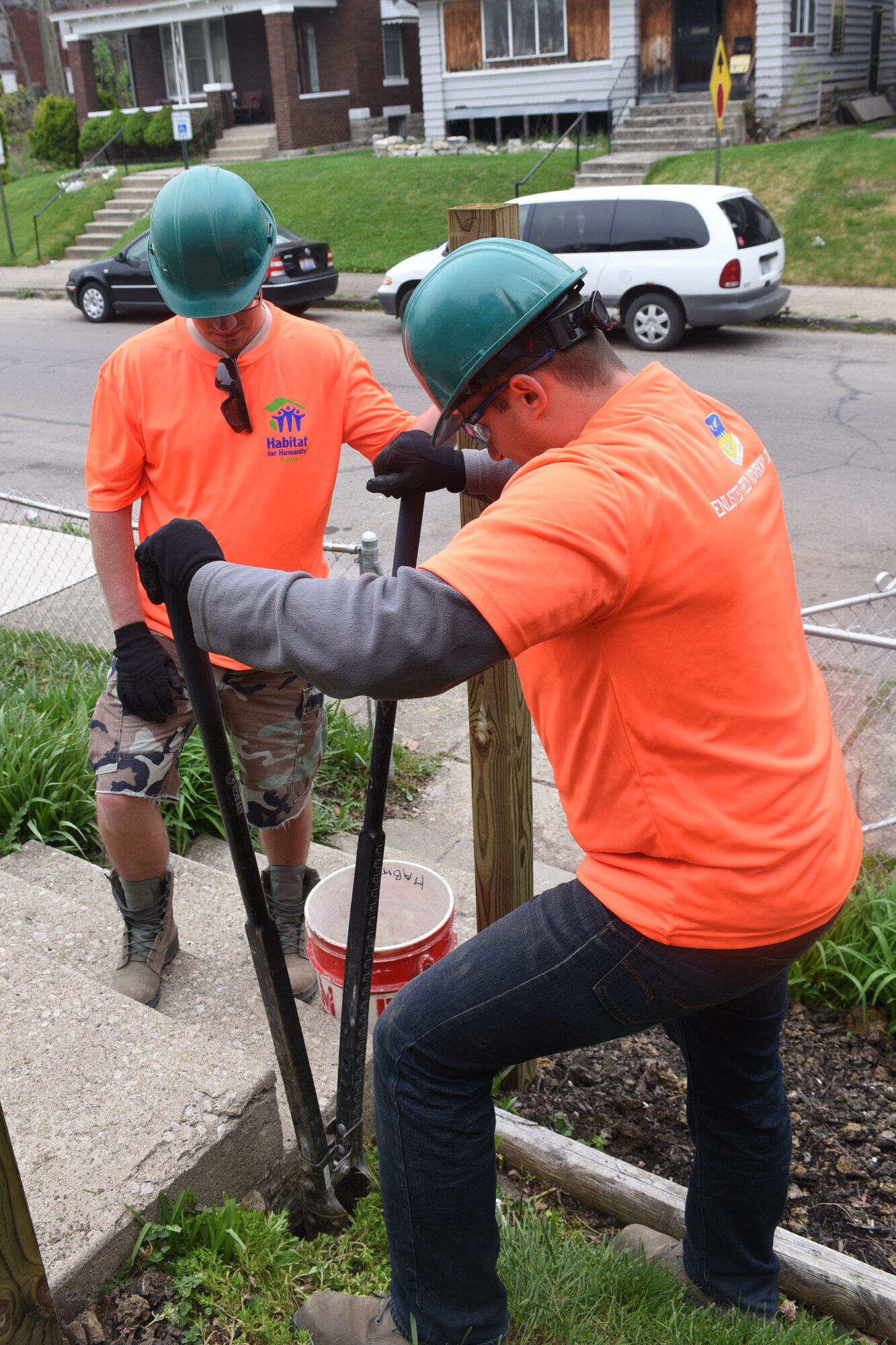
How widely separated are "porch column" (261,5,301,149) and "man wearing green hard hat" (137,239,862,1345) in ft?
98.3

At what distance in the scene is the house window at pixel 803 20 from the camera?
23.4 m

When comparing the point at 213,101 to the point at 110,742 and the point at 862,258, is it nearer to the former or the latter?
the point at 862,258

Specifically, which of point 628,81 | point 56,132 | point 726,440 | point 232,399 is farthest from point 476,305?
point 56,132

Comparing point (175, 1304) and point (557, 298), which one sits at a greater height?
point (557, 298)

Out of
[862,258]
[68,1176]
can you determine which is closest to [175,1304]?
[68,1176]

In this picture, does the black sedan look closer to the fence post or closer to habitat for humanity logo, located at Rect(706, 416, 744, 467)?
the fence post

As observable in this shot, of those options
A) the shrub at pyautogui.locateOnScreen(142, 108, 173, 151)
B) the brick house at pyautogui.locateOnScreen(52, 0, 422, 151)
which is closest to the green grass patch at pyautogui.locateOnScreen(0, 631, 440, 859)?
the shrub at pyautogui.locateOnScreen(142, 108, 173, 151)

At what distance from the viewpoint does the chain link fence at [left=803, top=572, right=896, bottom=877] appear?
3705 mm

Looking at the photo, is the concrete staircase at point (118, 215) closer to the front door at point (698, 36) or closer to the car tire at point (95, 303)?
the car tire at point (95, 303)

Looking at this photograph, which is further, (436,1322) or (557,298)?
(436,1322)

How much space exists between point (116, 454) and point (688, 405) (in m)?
1.64

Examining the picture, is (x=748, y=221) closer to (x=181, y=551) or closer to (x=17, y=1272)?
(x=181, y=551)

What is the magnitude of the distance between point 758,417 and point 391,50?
26.4m

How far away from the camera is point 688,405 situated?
76.5 inches
